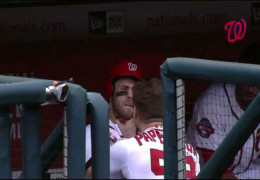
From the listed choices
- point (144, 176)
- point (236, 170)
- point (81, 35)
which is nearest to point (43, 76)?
point (81, 35)

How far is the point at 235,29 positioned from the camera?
631 cm

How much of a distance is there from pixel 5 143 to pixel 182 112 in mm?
752

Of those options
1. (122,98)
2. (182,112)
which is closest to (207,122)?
(122,98)

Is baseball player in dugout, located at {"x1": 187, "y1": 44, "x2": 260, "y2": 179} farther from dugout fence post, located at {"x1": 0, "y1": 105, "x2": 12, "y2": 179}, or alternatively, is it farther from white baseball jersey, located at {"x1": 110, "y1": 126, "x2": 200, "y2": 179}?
dugout fence post, located at {"x1": 0, "y1": 105, "x2": 12, "y2": 179}

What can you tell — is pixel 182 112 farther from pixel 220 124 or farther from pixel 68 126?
pixel 220 124

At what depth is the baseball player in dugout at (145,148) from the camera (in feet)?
10.4

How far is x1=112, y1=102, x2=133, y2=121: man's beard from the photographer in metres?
5.02

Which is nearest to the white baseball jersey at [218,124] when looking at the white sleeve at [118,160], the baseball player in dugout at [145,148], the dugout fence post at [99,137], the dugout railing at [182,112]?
the baseball player in dugout at [145,148]

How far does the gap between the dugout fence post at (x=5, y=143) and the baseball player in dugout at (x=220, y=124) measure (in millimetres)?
2279

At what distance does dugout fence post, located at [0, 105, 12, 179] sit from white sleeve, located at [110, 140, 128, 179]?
673 mm

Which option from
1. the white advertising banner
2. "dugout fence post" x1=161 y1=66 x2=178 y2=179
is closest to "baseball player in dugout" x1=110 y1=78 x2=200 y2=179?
"dugout fence post" x1=161 y1=66 x2=178 y2=179

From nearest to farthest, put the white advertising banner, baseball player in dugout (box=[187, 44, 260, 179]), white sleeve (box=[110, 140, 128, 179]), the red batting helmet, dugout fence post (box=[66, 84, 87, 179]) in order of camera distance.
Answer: dugout fence post (box=[66, 84, 87, 179]) < white sleeve (box=[110, 140, 128, 179]) < baseball player in dugout (box=[187, 44, 260, 179]) < the red batting helmet < the white advertising banner

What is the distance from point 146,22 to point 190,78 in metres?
3.43

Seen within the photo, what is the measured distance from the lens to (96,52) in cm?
622
